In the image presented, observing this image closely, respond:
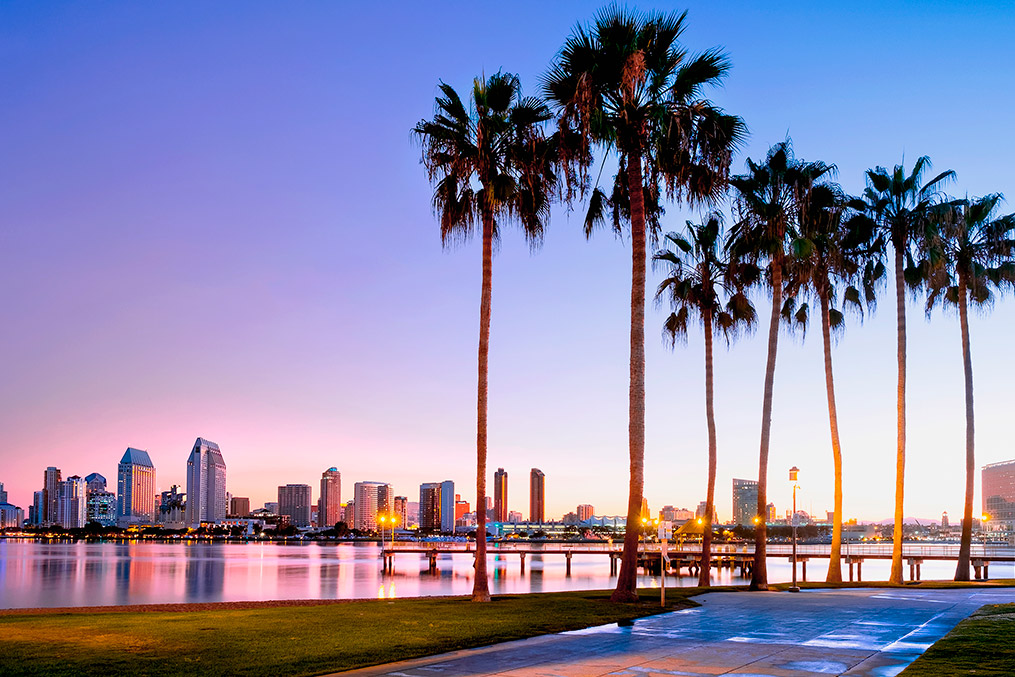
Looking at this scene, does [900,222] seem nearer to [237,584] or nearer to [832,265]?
[832,265]

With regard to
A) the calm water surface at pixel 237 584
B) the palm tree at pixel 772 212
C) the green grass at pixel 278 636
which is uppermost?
the palm tree at pixel 772 212

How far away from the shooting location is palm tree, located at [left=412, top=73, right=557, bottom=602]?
84.4ft

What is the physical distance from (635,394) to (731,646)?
10.0m

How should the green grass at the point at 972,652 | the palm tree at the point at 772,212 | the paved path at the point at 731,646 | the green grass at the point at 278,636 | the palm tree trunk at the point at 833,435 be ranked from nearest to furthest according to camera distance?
the green grass at the point at 972,652 < the paved path at the point at 731,646 < the green grass at the point at 278,636 < the palm tree at the point at 772,212 < the palm tree trunk at the point at 833,435

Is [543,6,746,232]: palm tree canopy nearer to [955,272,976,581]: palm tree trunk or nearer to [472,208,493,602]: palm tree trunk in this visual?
[472,208,493,602]: palm tree trunk

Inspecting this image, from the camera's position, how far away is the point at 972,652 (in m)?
13.3

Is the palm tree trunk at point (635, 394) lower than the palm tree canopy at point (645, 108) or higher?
lower

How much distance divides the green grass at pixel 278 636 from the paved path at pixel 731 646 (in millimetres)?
936

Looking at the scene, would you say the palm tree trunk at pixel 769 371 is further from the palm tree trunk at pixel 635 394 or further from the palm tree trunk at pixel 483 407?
the palm tree trunk at pixel 483 407

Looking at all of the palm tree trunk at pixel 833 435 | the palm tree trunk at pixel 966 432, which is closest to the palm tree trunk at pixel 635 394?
the palm tree trunk at pixel 833 435

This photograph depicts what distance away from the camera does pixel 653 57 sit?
24.0 meters

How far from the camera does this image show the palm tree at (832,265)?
33500mm

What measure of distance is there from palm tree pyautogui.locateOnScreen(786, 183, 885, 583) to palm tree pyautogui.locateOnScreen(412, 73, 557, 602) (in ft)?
37.6

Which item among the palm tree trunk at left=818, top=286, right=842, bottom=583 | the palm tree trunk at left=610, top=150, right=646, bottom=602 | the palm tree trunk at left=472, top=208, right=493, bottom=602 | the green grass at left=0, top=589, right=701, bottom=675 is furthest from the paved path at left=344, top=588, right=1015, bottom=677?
the palm tree trunk at left=818, top=286, right=842, bottom=583
